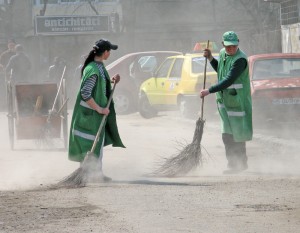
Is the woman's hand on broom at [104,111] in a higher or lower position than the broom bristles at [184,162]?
higher

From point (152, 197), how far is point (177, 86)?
1206 cm

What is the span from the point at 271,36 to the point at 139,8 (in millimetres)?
9886

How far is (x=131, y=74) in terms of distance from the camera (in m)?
25.8

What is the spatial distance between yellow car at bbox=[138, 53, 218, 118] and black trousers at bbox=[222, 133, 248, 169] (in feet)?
26.5

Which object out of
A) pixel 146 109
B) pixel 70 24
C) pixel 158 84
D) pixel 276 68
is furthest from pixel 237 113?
pixel 70 24

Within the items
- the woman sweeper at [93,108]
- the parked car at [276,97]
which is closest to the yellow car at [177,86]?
the parked car at [276,97]

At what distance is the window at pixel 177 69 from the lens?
71.9 ft

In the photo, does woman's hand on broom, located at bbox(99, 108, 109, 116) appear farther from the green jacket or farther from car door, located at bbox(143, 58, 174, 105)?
car door, located at bbox(143, 58, 174, 105)

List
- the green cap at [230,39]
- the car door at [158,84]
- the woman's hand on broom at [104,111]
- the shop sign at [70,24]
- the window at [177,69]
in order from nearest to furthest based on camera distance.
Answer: the woman's hand on broom at [104,111] → the green cap at [230,39] → the window at [177,69] → the car door at [158,84] → the shop sign at [70,24]

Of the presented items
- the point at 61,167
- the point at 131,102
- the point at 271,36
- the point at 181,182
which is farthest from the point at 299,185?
the point at 271,36

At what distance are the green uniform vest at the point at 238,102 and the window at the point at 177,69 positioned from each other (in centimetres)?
979

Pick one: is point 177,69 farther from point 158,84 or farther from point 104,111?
point 104,111

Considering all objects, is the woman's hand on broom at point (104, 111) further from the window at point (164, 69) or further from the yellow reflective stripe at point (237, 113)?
the window at point (164, 69)

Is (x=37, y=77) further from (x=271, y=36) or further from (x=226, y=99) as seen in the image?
(x=226, y=99)
